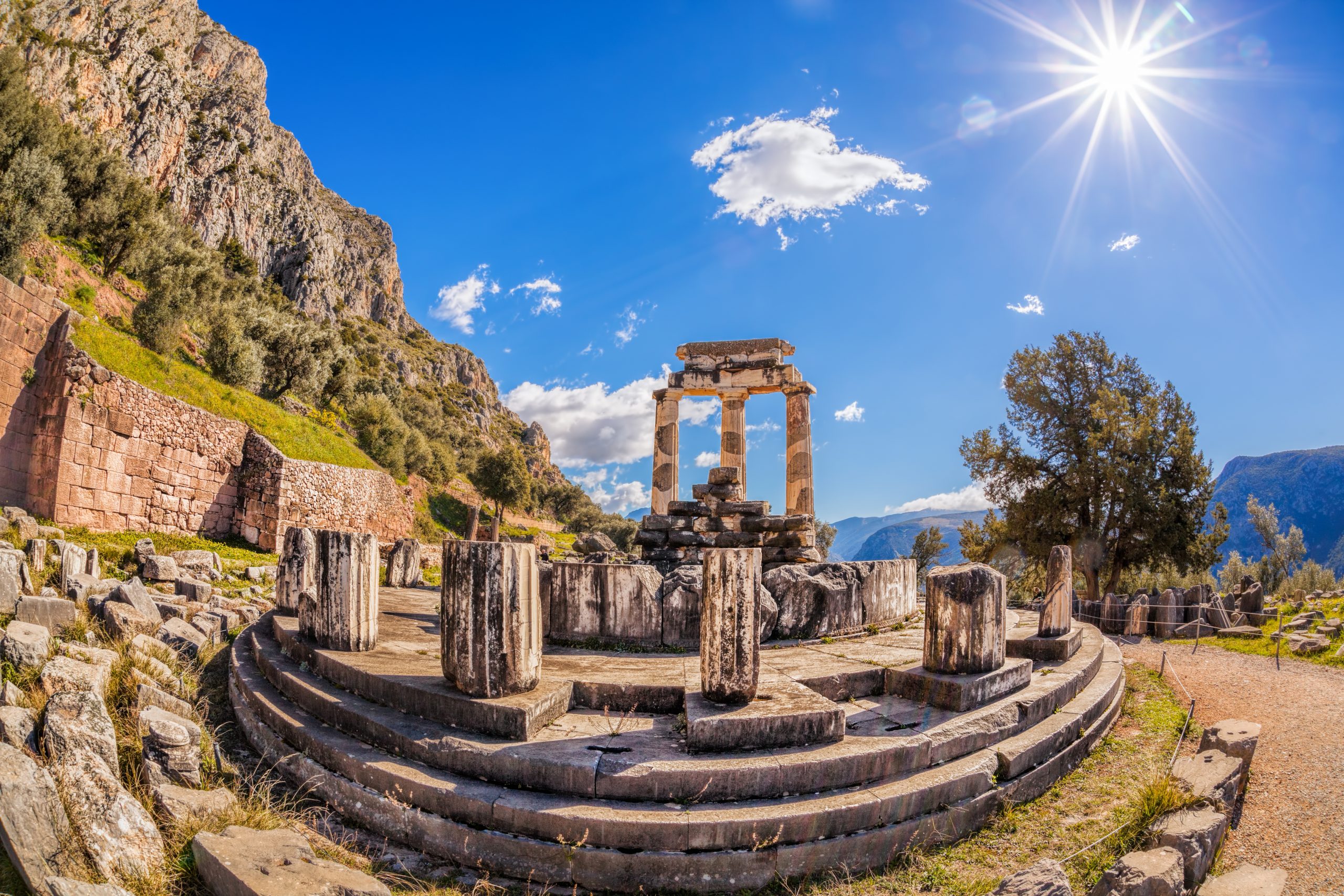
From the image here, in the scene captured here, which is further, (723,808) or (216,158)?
(216,158)

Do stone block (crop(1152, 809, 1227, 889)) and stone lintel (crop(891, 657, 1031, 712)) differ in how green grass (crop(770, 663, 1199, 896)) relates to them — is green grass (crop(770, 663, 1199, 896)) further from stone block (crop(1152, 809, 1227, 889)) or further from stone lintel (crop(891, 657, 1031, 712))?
stone lintel (crop(891, 657, 1031, 712))

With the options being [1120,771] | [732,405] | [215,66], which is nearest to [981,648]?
[1120,771]

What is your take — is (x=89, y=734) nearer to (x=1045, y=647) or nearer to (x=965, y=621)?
(x=965, y=621)

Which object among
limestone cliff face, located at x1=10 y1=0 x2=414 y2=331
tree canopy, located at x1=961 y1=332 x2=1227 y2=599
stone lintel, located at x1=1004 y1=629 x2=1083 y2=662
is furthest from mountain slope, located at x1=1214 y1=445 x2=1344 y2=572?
limestone cliff face, located at x1=10 y1=0 x2=414 y2=331

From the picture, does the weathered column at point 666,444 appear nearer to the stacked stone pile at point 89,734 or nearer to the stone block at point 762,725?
the stacked stone pile at point 89,734

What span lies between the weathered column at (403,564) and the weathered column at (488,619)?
311 inches

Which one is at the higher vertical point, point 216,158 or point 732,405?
point 216,158

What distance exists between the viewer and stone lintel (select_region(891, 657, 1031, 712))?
18.4 feet

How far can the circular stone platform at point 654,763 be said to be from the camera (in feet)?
12.7

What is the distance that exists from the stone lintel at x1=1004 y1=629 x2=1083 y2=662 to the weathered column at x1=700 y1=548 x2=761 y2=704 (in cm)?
418

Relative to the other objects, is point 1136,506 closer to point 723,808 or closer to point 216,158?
point 723,808

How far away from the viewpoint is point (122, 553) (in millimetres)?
11750

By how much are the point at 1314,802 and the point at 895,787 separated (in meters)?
3.41

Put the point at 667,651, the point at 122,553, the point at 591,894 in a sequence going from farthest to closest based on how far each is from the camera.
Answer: the point at 122,553, the point at 667,651, the point at 591,894
